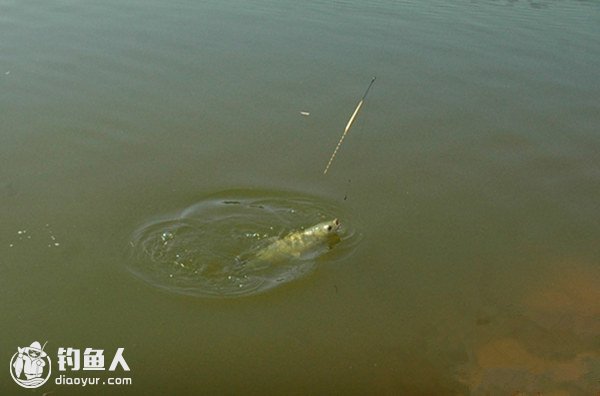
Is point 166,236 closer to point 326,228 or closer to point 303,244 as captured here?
point 303,244

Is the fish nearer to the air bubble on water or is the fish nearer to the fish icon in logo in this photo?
the air bubble on water

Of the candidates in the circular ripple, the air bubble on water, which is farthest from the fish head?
the air bubble on water

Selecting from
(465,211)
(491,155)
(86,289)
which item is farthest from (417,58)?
(86,289)

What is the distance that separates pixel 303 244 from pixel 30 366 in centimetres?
238

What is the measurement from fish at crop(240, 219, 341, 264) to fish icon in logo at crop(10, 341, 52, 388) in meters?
1.83

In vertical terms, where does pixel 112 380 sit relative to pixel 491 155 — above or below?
below

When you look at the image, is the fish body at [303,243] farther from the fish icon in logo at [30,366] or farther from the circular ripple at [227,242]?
the fish icon in logo at [30,366]

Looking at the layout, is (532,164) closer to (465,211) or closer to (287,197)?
(465,211)

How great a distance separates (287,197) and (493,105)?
11.4ft

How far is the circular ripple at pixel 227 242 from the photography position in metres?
4.96

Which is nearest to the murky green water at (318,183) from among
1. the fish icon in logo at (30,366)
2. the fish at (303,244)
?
the fish icon in logo at (30,366)

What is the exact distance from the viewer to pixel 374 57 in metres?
8.86

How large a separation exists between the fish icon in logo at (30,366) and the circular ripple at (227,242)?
38.5 inches

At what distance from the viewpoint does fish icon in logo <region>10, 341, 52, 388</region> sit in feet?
13.5
